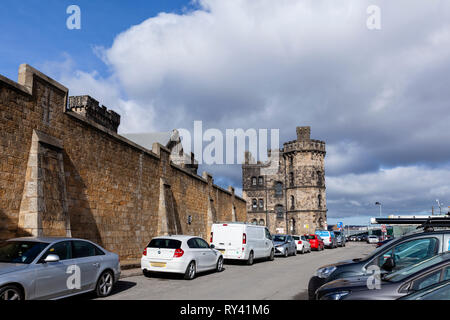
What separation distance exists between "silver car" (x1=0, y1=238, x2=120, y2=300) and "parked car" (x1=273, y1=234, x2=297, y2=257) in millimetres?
16292

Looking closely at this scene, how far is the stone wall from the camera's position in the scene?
1083 cm

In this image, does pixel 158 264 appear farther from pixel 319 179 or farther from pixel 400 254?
pixel 319 179

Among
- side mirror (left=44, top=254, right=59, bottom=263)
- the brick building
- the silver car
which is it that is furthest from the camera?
the brick building

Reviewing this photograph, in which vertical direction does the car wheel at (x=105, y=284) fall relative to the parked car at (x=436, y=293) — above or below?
below

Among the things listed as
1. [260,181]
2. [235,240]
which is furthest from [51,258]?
[260,181]

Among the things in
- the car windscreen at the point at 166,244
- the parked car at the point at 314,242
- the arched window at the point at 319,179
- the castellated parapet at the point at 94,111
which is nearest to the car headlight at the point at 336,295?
the car windscreen at the point at 166,244

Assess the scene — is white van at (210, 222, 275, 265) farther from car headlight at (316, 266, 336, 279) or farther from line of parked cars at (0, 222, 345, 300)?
car headlight at (316, 266, 336, 279)

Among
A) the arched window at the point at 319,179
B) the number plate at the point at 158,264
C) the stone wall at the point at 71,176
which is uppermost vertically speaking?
the arched window at the point at 319,179

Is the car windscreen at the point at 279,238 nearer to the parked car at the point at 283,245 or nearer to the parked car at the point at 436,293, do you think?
the parked car at the point at 283,245

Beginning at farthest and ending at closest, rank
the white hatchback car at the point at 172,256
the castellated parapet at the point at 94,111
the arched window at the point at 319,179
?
the arched window at the point at 319,179, the castellated parapet at the point at 94,111, the white hatchback car at the point at 172,256

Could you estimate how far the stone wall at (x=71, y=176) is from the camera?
1083 centimetres

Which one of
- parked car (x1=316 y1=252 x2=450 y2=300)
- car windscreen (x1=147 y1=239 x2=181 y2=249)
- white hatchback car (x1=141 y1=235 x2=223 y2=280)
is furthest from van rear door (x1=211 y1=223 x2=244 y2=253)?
parked car (x1=316 y1=252 x2=450 y2=300)

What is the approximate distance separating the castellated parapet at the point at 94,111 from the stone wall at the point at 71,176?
867 centimetres
